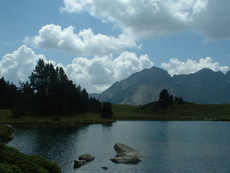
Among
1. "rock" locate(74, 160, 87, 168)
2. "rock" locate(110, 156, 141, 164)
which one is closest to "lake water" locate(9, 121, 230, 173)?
"rock" locate(74, 160, 87, 168)

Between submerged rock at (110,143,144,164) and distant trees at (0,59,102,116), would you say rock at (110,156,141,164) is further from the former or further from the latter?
distant trees at (0,59,102,116)

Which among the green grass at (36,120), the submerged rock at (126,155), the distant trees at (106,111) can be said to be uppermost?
the distant trees at (106,111)

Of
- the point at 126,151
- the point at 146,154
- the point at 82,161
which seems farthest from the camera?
the point at 146,154

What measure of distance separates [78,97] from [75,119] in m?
23.1

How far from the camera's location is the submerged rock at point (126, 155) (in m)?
54.8

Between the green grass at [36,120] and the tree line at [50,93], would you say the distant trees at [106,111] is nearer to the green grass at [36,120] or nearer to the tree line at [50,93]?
the tree line at [50,93]

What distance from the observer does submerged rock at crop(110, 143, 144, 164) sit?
5475 centimetres

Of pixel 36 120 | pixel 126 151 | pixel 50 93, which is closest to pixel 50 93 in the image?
pixel 50 93

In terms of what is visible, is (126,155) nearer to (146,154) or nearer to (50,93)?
(146,154)

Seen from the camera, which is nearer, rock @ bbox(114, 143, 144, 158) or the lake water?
the lake water

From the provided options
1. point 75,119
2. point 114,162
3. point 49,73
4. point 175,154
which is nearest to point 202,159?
point 175,154

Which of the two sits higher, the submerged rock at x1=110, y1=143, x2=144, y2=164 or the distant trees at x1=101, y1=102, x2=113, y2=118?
the distant trees at x1=101, y1=102, x2=113, y2=118

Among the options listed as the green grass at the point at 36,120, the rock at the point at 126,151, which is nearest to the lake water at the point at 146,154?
the rock at the point at 126,151

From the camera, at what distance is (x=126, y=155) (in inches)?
2293
